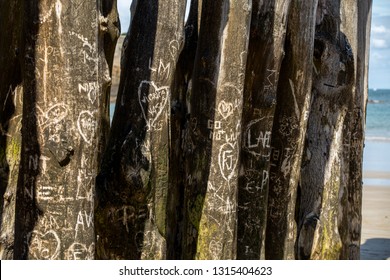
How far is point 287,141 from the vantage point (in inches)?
340

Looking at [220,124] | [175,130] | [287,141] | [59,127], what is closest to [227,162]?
[220,124]

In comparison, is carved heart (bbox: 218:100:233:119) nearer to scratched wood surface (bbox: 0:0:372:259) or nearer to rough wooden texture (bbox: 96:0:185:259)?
scratched wood surface (bbox: 0:0:372:259)

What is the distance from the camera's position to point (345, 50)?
9562 mm

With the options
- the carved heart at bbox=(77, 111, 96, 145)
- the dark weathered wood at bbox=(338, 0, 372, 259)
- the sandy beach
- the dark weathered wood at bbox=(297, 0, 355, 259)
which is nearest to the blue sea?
the sandy beach

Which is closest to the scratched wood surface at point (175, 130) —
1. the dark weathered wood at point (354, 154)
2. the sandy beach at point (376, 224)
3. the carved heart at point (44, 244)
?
the carved heart at point (44, 244)

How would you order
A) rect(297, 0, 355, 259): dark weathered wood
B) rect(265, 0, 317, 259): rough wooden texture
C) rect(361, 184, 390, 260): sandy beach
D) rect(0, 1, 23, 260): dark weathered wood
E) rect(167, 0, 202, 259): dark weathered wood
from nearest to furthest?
rect(0, 1, 23, 260): dark weathered wood < rect(167, 0, 202, 259): dark weathered wood < rect(265, 0, 317, 259): rough wooden texture < rect(297, 0, 355, 259): dark weathered wood < rect(361, 184, 390, 260): sandy beach

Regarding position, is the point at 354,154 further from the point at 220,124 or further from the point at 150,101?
the point at 150,101

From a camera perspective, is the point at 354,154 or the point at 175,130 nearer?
the point at 175,130

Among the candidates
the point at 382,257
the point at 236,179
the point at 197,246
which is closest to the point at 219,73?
the point at 236,179

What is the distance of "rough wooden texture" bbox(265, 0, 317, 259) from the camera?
28.2 feet

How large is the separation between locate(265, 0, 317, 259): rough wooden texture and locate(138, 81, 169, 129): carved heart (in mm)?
1950

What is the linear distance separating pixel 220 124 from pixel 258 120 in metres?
0.71

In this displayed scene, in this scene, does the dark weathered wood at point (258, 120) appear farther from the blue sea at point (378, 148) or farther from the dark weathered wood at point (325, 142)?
the blue sea at point (378, 148)

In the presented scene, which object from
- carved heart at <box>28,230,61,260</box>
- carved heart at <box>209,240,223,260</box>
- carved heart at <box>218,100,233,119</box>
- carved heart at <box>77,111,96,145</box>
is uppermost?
carved heart at <box>218,100,233,119</box>
